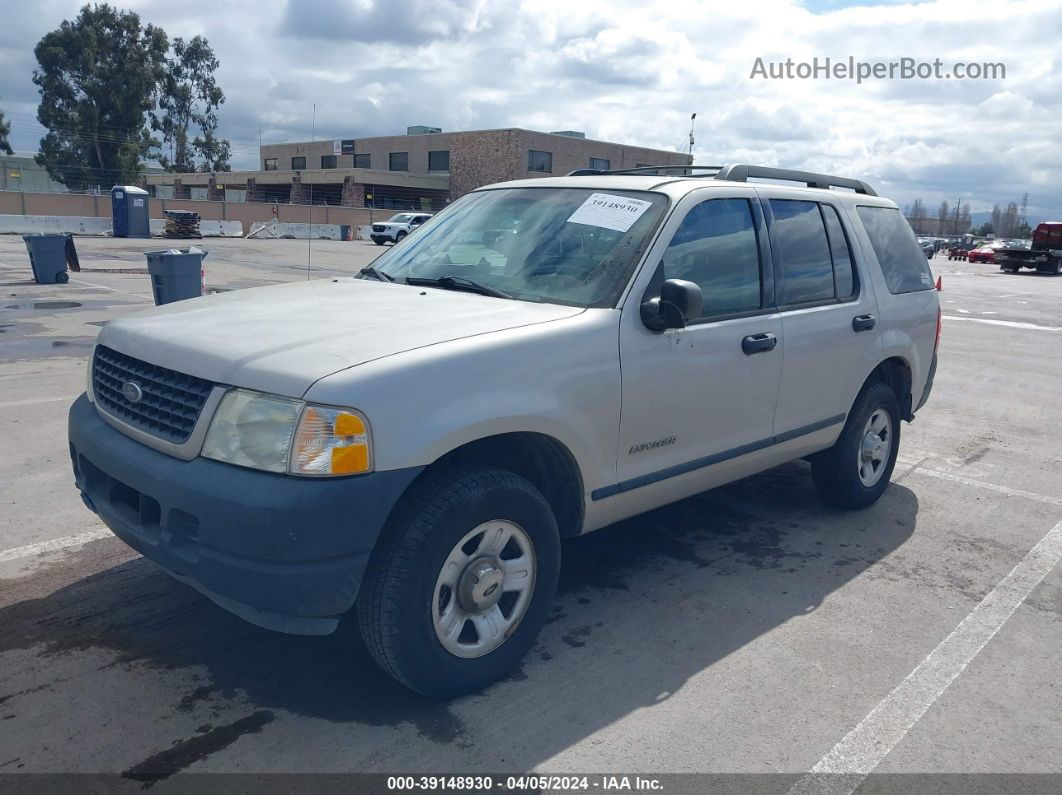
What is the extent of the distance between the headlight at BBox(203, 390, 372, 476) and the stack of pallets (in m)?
38.9

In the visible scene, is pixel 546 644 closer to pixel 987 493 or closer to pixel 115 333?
pixel 115 333

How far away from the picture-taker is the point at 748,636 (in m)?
3.89

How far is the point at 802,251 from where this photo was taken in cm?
486

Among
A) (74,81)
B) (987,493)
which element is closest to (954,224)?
(74,81)

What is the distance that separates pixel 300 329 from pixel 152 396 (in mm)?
589

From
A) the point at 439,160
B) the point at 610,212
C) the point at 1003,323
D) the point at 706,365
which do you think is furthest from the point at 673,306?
the point at 439,160

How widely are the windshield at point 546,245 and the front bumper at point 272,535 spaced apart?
1.32m

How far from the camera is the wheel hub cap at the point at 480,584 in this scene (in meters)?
3.17

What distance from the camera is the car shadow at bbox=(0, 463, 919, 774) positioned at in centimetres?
318

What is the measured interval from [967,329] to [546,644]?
14.4 metres

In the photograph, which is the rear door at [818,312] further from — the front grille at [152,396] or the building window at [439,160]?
the building window at [439,160]

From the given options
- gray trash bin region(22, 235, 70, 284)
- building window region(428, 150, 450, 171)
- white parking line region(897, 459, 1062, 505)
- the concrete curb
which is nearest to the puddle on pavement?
gray trash bin region(22, 235, 70, 284)

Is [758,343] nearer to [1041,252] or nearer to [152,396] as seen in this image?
[152,396]

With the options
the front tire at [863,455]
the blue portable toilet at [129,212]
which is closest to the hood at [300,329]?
the front tire at [863,455]
